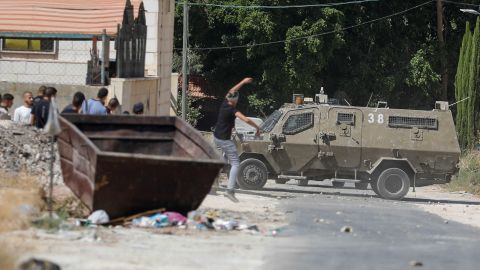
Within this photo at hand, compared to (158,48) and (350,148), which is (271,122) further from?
(158,48)

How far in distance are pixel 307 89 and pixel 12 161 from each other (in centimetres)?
3347

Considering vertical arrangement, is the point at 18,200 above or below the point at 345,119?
below

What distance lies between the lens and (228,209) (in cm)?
1644

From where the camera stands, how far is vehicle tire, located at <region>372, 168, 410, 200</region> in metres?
25.2

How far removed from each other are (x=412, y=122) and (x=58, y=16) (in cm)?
933

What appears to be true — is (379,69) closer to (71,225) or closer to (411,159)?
(411,159)

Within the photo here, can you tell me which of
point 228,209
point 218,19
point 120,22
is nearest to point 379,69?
point 218,19

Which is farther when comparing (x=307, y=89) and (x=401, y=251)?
(x=307, y=89)

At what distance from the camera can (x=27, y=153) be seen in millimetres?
16266

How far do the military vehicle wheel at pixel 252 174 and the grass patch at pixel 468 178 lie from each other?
809 cm

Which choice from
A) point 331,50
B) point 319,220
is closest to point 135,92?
point 319,220

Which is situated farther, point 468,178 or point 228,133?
point 468,178

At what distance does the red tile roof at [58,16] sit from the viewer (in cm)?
2664

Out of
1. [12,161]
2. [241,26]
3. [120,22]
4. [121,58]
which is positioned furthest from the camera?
[241,26]
